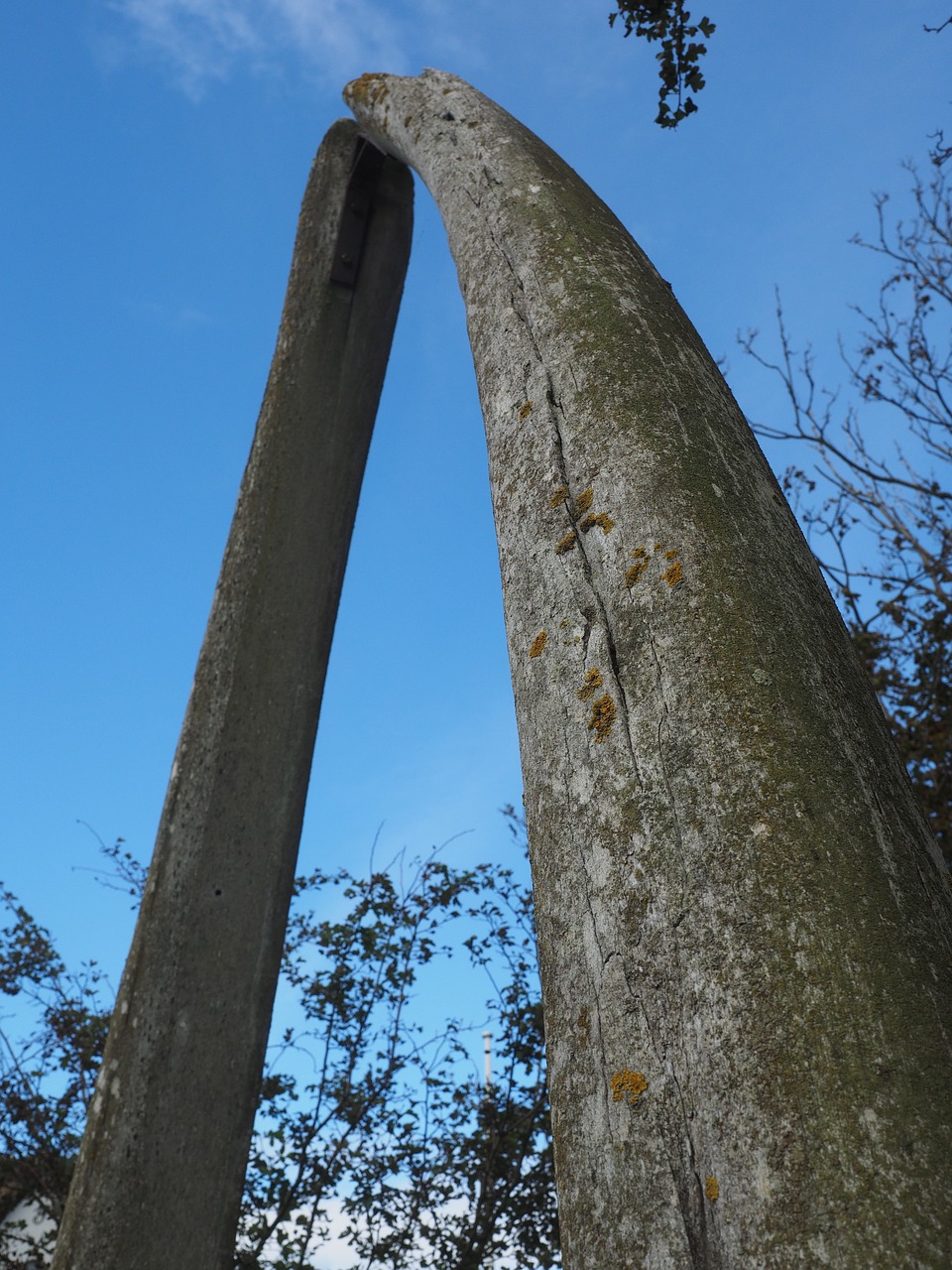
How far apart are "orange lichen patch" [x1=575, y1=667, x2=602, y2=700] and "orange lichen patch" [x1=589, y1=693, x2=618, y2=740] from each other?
0.06 ft

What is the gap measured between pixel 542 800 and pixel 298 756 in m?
2.86

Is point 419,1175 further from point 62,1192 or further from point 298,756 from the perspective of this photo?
point 298,756

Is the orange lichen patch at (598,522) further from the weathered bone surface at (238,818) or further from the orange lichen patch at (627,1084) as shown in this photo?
the weathered bone surface at (238,818)

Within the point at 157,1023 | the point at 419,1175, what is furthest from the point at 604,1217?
the point at 419,1175

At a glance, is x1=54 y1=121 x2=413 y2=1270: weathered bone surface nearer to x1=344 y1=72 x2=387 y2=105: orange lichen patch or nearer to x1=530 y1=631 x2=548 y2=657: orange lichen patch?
x1=344 y1=72 x2=387 y2=105: orange lichen patch

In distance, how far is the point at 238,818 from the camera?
372 cm

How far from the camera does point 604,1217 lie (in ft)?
3.18

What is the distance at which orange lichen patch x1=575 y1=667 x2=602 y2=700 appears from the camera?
4.14ft

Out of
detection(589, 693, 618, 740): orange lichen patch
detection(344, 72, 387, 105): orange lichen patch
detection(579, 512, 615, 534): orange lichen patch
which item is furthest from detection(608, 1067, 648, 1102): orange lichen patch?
detection(344, 72, 387, 105): orange lichen patch

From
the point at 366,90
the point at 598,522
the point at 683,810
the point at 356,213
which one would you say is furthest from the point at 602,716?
the point at 356,213

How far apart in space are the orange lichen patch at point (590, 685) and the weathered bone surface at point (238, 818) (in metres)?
2.68

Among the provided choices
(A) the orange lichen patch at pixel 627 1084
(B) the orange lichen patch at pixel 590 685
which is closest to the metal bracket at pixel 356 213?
(B) the orange lichen patch at pixel 590 685

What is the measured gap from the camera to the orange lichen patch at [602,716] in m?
1.22

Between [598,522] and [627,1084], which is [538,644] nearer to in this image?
[598,522]
